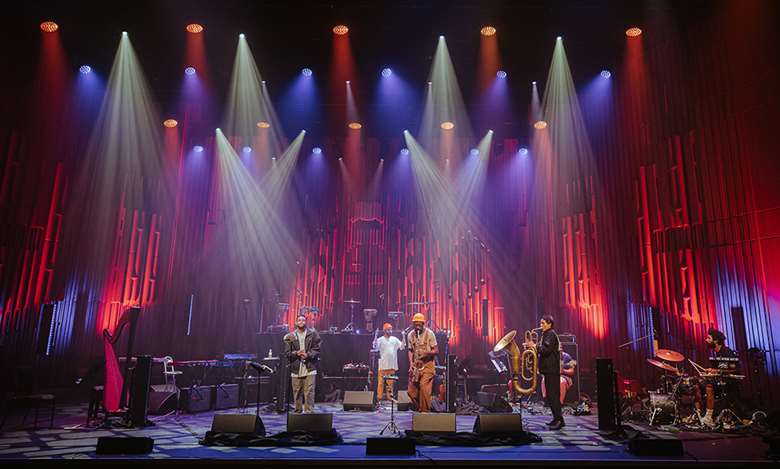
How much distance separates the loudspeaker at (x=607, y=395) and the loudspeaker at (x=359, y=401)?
3.82 metres

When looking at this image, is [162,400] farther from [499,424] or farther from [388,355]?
[499,424]

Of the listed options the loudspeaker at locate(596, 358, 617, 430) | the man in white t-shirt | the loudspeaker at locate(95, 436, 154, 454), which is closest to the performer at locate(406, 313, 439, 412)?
the loudspeaker at locate(596, 358, 617, 430)

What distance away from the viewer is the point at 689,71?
30.4 feet

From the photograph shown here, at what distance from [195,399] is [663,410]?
24.8 feet

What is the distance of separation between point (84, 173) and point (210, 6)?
4.82 m

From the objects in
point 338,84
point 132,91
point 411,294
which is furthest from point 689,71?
point 132,91

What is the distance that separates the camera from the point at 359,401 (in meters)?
8.87

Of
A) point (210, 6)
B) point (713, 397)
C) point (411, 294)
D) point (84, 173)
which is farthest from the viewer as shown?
point (411, 294)

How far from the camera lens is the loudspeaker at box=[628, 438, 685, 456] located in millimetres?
4828

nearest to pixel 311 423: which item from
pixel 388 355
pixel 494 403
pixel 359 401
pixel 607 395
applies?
pixel 359 401

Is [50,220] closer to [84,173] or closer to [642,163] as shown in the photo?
[84,173]

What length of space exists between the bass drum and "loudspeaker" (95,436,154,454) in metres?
6.85

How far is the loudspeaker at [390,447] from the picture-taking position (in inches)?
186

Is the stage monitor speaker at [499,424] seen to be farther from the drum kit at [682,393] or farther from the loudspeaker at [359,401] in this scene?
the loudspeaker at [359,401]
